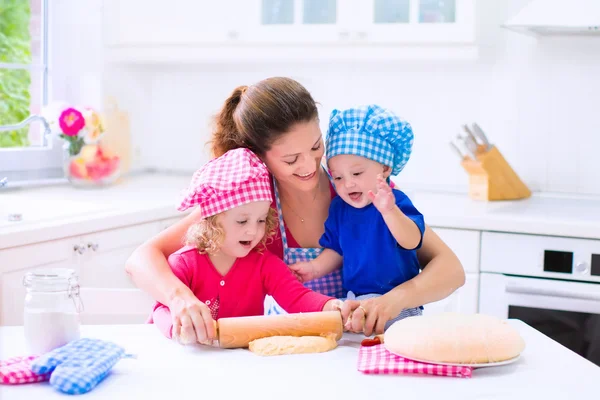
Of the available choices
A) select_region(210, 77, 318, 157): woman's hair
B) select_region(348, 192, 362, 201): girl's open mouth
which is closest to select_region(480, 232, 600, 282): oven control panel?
select_region(348, 192, 362, 201): girl's open mouth

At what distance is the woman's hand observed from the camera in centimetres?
142

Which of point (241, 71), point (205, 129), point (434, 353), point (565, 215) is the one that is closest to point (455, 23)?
point (565, 215)

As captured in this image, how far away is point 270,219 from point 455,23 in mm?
1504

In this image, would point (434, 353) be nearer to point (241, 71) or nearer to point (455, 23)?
point (455, 23)

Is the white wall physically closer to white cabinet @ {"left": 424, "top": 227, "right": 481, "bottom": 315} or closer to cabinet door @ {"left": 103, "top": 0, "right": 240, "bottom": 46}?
cabinet door @ {"left": 103, "top": 0, "right": 240, "bottom": 46}

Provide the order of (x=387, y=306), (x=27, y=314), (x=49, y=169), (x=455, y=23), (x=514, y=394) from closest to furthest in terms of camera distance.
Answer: (x=514, y=394)
(x=27, y=314)
(x=387, y=306)
(x=455, y=23)
(x=49, y=169)

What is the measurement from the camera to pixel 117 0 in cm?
341

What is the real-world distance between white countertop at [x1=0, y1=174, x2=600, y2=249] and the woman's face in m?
0.86

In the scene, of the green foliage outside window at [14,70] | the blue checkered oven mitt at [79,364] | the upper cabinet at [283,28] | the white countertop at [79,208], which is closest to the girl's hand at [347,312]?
the blue checkered oven mitt at [79,364]

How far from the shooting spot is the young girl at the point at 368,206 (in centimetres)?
174

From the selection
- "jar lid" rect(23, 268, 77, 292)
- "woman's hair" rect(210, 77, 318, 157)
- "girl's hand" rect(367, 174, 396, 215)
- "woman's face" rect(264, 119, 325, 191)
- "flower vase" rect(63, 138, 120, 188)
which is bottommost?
"jar lid" rect(23, 268, 77, 292)

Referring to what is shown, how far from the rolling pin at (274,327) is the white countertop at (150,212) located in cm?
99

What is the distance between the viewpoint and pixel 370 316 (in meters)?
1.54

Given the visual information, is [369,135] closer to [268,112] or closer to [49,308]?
[268,112]
